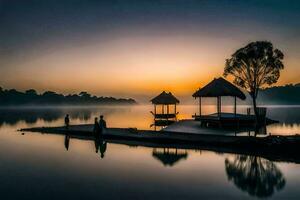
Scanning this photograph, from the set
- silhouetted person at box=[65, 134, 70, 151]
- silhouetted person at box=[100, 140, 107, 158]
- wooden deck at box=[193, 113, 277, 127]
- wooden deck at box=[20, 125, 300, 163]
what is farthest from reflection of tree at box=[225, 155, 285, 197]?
silhouetted person at box=[65, 134, 70, 151]

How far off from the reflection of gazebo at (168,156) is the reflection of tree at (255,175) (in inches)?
127

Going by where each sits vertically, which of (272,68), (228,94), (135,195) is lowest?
(135,195)

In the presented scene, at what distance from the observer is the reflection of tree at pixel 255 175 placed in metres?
15.3

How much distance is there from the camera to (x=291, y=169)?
61.1ft

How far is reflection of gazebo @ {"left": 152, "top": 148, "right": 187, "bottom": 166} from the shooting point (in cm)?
2183

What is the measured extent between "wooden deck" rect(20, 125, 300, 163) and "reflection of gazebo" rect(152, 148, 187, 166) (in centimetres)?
177

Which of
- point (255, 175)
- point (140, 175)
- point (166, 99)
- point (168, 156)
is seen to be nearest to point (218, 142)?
point (168, 156)

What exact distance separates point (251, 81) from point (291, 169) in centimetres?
3164

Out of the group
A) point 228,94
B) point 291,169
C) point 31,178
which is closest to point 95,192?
point 31,178

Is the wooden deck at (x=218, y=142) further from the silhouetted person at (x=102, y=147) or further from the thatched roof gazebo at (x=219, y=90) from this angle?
the thatched roof gazebo at (x=219, y=90)

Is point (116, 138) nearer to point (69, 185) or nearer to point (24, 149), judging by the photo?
point (24, 149)

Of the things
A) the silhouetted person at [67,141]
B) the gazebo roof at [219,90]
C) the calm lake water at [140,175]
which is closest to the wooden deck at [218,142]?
the calm lake water at [140,175]

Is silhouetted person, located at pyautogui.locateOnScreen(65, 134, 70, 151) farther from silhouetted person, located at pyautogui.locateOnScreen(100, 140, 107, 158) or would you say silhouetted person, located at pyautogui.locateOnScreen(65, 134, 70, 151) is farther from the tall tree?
the tall tree

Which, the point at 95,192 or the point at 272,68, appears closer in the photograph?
the point at 95,192
